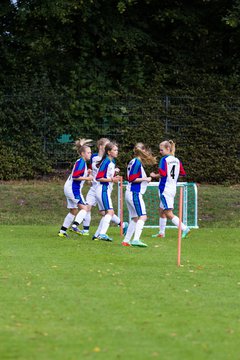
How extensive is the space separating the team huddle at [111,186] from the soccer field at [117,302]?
73 centimetres

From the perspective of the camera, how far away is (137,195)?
1662 centimetres

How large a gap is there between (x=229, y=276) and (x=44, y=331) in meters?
4.73

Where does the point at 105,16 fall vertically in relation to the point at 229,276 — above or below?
above

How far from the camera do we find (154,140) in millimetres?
29500

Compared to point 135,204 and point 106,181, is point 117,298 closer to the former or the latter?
point 135,204

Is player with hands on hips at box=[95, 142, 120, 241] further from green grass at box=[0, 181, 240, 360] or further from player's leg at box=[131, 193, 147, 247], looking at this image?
player's leg at box=[131, 193, 147, 247]

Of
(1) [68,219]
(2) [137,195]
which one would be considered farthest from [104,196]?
(2) [137,195]

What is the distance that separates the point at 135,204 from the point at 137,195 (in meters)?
0.19

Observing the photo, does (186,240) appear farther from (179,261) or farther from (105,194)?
(179,261)

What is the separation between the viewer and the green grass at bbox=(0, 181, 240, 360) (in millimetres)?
7762

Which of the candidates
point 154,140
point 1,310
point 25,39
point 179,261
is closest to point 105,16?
point 25,39

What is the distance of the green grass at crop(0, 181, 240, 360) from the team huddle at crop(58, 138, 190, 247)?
43cm

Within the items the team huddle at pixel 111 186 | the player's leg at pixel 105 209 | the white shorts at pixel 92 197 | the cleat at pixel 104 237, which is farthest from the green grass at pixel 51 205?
the cleat at pixel 104 237

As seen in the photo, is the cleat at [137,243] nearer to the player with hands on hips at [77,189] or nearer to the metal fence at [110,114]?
the player with hands on hips at [77,189]
